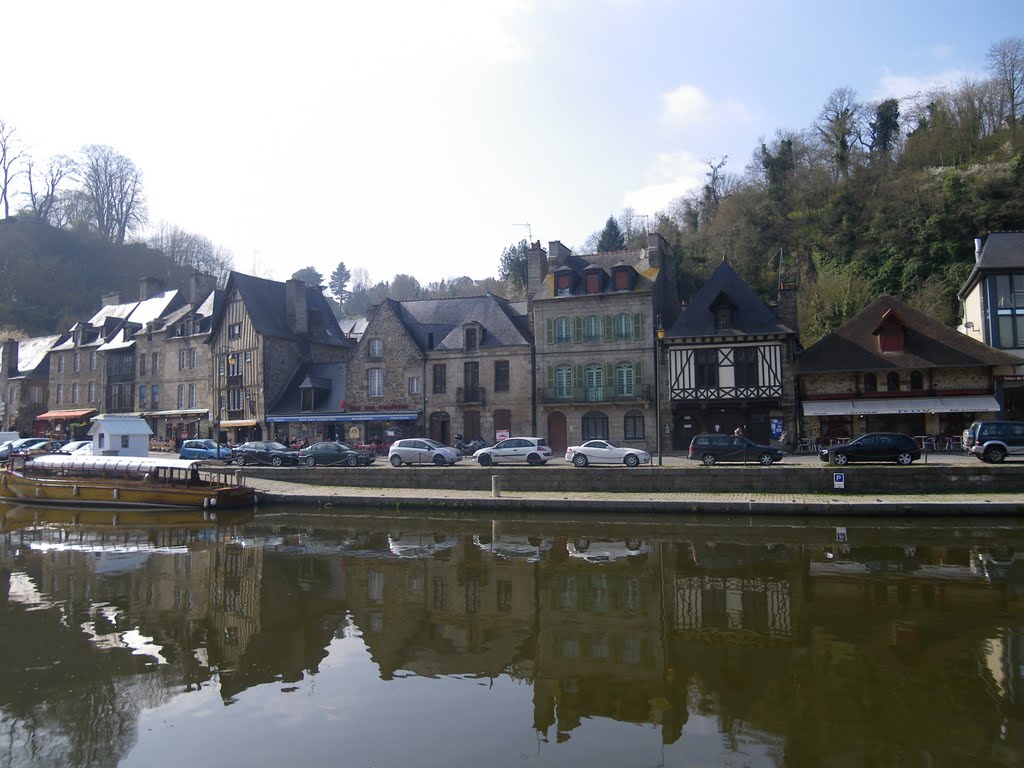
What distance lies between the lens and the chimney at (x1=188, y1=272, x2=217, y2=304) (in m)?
43.9

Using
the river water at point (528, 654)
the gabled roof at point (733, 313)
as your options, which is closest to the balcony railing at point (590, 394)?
the gabled roof at point (733, 313)

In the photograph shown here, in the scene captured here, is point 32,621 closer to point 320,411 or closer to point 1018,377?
point 320,411

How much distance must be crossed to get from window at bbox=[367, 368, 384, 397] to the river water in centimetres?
1942

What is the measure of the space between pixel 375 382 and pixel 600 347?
38.7 ft

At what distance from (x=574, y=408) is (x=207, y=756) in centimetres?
2623

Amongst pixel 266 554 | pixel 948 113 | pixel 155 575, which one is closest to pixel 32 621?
pixel 155 575

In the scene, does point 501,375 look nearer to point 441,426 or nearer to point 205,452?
point 441,426

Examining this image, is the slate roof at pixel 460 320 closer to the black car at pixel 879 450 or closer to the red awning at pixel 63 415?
the black car at pixel 879 450

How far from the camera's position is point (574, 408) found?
31.8 metres

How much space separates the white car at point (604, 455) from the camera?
949 inches

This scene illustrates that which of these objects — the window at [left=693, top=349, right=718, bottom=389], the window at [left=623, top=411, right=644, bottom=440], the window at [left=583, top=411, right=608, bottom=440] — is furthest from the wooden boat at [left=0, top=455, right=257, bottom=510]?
the window at [left=693, top=349, right=718, bottom=389]

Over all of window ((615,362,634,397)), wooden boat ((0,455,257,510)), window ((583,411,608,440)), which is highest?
window ((615,362,634,397))

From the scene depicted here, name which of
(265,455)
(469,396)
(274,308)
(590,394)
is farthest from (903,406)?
(274,308)

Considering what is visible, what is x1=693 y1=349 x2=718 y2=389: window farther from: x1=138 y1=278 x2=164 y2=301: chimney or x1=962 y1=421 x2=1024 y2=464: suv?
x1=138 y1=278 x2=164 y2=301: chimney
